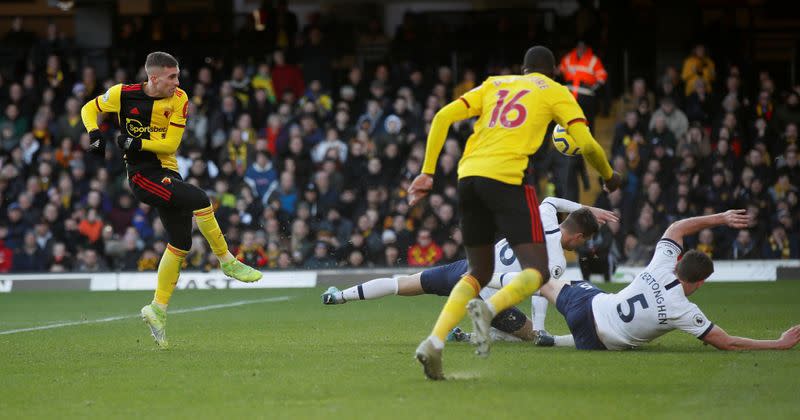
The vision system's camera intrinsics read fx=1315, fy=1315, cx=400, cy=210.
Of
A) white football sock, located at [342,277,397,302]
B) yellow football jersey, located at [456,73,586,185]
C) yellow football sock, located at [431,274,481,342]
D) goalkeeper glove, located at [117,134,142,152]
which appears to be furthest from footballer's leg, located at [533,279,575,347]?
goalkeeper glove, located at [117,134,142,152]

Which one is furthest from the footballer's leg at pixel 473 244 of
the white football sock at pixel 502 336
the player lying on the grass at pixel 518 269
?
the white football sock at pixel 502 336

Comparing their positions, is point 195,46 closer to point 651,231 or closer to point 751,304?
point 651,231

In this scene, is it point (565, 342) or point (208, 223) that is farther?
point (208, 223)

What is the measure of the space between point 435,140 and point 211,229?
3.40 m

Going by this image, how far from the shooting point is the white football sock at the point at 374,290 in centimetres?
1099

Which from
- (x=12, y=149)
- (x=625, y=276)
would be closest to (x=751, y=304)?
(x=625, y=276)

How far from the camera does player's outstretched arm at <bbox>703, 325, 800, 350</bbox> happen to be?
30.7 feet

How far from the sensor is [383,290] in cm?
1103

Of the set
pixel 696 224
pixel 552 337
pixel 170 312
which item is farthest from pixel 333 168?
pixel 696 224

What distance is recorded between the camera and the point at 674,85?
874 inches

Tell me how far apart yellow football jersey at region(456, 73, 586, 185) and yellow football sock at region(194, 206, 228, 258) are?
3.28 m

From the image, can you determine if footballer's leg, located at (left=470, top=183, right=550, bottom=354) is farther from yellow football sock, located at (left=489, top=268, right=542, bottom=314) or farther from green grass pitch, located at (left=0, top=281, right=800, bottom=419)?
green grass pitch, located at (left=0, top=281, right=800, bottom=419)

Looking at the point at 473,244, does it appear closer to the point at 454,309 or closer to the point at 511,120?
the point at 454,309

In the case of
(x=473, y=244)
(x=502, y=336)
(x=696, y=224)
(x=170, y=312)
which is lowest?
(x=170, y=312)
